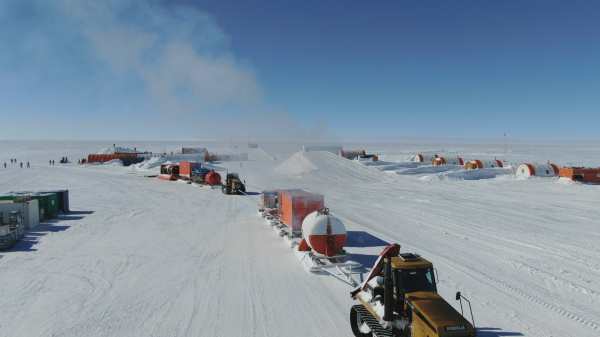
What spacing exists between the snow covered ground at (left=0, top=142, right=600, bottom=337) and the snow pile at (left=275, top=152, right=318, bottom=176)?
21287mm

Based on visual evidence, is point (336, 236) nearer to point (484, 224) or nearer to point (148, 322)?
point (148, 322)

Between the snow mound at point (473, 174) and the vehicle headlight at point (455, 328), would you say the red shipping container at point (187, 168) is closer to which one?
the snow mound at point (473, 174)

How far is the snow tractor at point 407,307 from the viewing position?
6840 millimetres

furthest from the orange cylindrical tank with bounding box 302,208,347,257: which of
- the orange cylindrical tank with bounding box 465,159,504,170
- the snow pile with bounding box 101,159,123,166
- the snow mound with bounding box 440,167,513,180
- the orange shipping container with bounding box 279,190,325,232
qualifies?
the snow pile with bounding box 101,159,123,166

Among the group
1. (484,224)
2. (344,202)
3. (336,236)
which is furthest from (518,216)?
(336,236)

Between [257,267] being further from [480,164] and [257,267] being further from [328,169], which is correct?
[480,164]

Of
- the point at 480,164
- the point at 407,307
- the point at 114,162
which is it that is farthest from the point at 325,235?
the point at 114,162

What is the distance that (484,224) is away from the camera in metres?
22.3

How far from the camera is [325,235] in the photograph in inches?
592

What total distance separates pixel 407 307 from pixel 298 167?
46605 millimetres

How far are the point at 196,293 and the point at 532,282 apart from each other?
1026cm

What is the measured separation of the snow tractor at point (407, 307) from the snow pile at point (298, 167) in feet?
Answer: 138

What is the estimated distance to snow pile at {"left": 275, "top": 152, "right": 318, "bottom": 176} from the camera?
171ft

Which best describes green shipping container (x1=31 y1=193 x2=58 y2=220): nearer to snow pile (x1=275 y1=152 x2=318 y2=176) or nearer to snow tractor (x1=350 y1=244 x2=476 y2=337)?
snow tractor (x1=350 y1=244 x2=476 y2=337)
